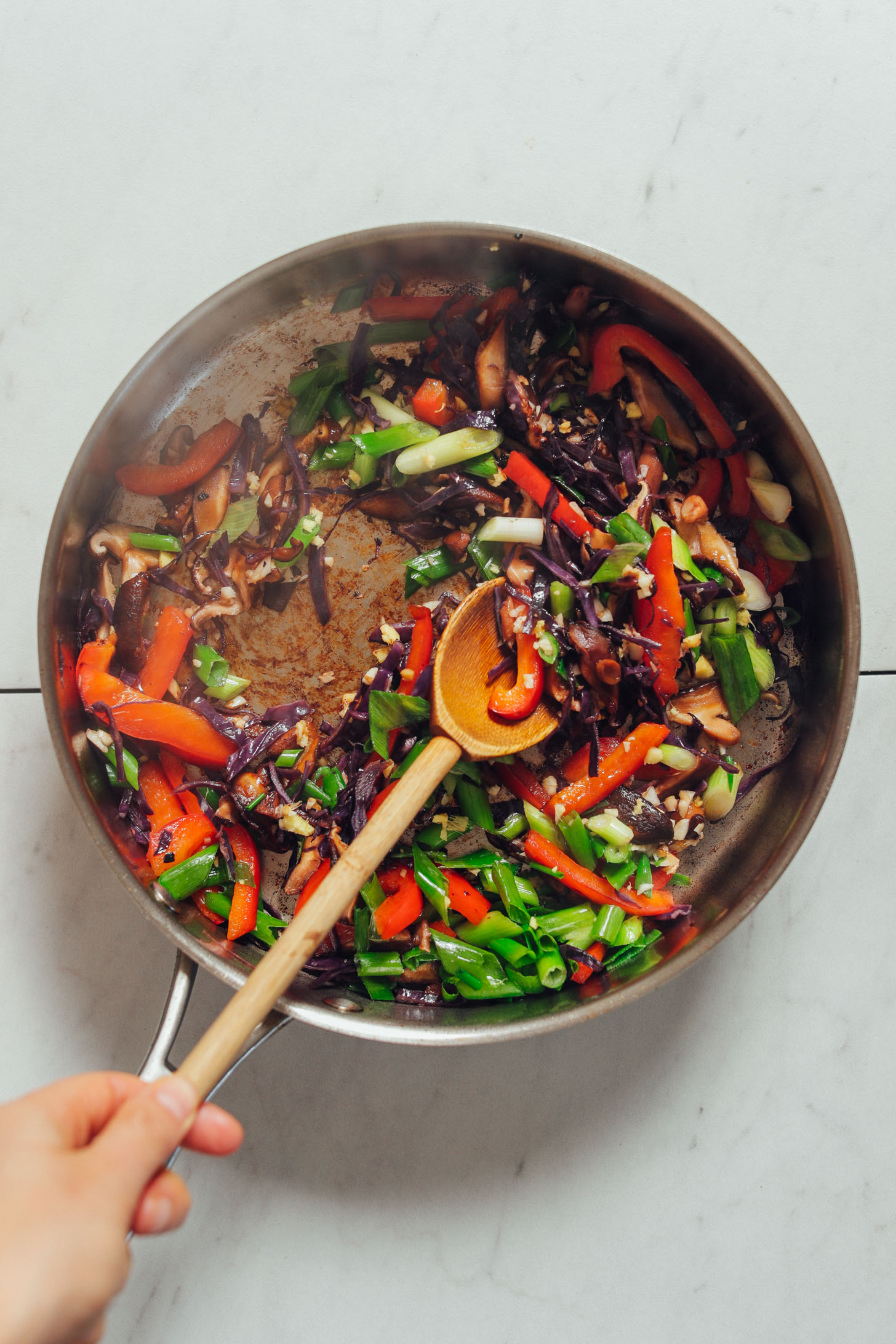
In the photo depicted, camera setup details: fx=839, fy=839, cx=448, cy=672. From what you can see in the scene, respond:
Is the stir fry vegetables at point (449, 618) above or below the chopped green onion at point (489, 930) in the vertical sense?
above

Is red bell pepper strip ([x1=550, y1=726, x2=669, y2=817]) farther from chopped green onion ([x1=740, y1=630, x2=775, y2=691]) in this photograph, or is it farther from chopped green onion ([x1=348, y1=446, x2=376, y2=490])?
chopped green onion ([x1=348, y1=446, x2=376, y2=490])

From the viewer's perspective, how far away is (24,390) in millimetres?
2080

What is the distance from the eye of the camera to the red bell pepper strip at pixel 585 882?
6.41 ft

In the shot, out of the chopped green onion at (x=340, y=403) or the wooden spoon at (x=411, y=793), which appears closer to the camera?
the wooden spoon at (x=411, y=793)

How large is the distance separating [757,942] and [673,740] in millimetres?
577

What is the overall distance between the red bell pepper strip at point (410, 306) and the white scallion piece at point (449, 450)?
288 millimetres

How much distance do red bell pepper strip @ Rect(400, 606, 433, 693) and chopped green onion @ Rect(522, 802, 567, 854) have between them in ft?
1.20

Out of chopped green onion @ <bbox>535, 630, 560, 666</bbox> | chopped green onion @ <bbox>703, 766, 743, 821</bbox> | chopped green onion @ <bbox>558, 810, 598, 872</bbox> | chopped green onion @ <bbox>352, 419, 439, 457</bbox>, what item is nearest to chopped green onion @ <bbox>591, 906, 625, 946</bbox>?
chopped green onion @ <bbox>558, 810, 598, 872</bbox>

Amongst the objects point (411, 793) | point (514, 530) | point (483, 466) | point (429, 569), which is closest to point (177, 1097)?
point (411, 793)

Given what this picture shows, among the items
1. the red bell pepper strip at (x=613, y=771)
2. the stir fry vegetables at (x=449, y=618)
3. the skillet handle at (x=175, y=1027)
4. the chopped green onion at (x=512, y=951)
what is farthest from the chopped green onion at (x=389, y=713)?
the skillet handle at (x=175, y=1027)

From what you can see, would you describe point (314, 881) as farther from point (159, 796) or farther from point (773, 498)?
point (773, 498)

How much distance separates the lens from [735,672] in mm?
1992

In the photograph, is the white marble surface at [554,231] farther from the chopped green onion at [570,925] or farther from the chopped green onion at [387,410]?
the chopped green onion at [387,410]

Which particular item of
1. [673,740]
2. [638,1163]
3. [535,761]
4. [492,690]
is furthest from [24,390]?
[638,1163]
